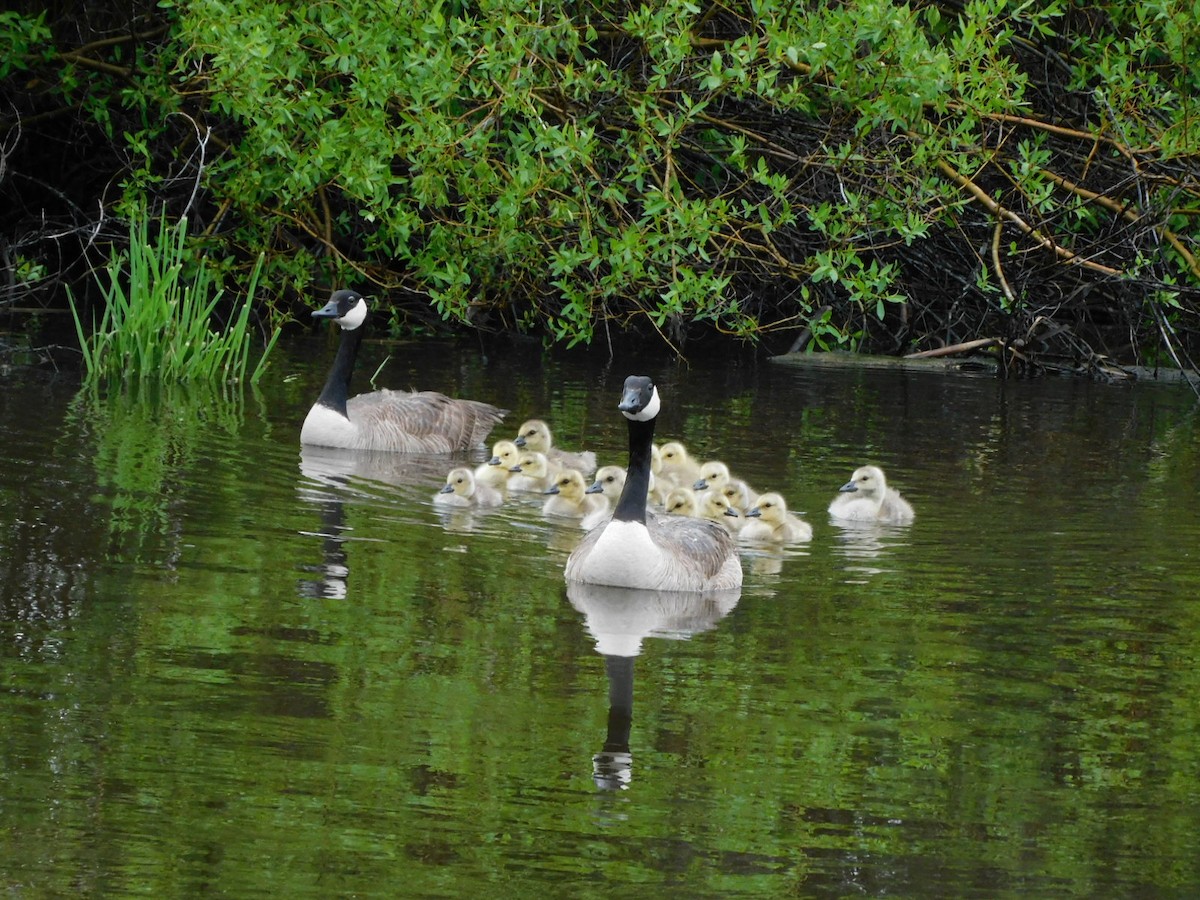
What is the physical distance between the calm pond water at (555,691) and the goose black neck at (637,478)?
1.46 feet

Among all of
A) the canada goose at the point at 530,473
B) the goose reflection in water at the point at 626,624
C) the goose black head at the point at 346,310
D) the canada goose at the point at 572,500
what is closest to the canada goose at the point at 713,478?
the canada goose at the point at 572,500

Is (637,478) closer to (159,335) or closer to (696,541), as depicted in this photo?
(696,541)

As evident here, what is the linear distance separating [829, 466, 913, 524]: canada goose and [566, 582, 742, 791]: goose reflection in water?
195 centimetres

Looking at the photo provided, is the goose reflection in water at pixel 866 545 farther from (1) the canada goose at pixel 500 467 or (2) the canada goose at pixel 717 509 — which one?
(1) the canada goose at pixel 500 467

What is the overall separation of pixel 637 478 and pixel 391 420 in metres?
4.75

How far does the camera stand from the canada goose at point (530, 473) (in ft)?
41.0

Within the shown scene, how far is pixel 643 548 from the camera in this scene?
30.8 feet

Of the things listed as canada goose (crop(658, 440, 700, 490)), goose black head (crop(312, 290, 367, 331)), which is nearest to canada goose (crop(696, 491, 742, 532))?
canada goose (crop(658, 440, 700, 490))

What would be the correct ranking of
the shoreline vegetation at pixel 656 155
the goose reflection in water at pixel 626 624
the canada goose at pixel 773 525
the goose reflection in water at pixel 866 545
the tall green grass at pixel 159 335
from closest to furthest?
the goose reflection in water at pixel 626 624
the goose reflection in water at pixel 866 545
the canada goose at pixel 773 525
the tall green grass at pixel 159 335
the shoreline vegetation at pixel 656 155

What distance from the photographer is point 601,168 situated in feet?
57.4

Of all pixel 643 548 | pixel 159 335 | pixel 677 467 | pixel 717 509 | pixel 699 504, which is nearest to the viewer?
pixel 643 548

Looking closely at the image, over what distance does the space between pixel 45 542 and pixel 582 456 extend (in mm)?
4402

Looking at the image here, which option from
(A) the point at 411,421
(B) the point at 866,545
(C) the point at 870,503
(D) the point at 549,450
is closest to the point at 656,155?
(A) the point at 411,421

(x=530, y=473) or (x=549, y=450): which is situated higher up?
(x=549, y=450)
